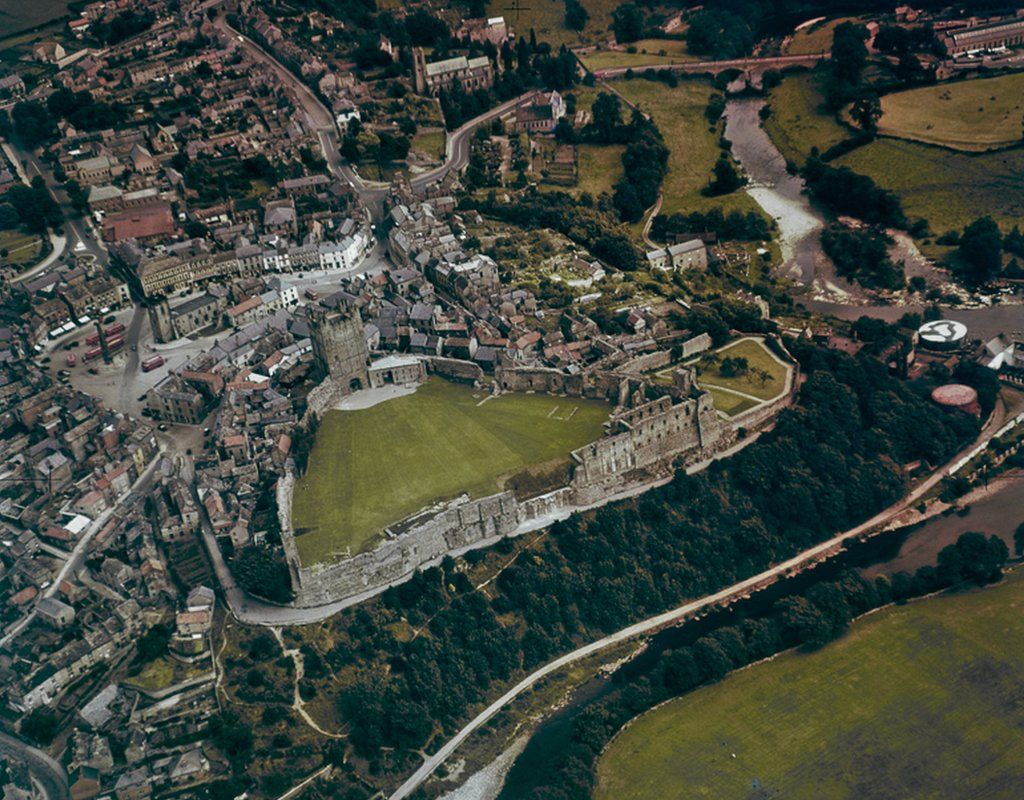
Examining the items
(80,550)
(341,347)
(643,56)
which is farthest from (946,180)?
(80,550)

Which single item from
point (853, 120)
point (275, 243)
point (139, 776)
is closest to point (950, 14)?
point (853, 120)

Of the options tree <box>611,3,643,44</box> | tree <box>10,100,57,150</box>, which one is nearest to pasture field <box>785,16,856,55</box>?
tree <box>611,3,643,44</box>

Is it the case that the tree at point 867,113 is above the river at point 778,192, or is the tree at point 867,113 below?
above

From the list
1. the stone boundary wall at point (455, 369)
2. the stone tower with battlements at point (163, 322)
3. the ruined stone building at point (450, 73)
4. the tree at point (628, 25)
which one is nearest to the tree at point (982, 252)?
the stone boundary wall at point (455, 369)

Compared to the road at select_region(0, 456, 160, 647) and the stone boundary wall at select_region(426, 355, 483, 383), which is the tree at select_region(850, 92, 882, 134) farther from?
the road at select_region(0, 456, 160, 647)

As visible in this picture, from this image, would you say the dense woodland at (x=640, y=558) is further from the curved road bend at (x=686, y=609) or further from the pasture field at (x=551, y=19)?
the pasture field at (x=551, y=19)
